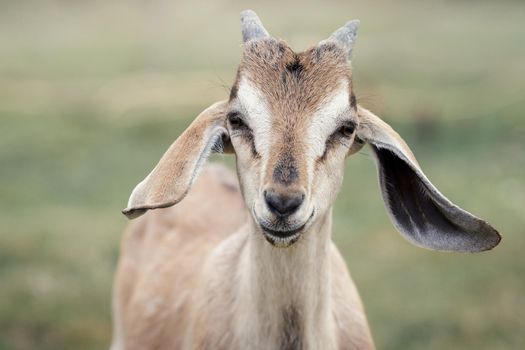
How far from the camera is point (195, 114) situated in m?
16.2

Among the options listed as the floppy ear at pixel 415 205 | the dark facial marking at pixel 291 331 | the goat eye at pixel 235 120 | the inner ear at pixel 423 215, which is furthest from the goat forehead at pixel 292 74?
the dark facial marking at pixel 291 331

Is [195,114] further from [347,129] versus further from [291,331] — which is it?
[347,129]

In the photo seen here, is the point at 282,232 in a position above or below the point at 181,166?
below

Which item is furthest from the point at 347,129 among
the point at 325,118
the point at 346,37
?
the point at 346,37

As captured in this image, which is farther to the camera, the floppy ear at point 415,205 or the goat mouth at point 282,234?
the floppy ear at point 415,205

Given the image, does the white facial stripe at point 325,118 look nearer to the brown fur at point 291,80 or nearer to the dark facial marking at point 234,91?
Answer: the brown fur at point 291,80

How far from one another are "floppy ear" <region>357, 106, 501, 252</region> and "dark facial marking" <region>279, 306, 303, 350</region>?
2.35ft

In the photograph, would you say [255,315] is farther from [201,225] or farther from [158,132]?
[158,132]

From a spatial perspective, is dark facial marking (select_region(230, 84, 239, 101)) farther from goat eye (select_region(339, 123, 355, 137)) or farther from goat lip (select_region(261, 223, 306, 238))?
goat lip (select_region(261, 223, 306, 238))

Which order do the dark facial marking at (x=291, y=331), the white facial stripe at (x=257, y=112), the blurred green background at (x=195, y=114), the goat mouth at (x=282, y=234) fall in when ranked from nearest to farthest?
the goat mouth at (x=282, y=234) < the white facial stripe at (x=257, y=112) < the dark facial marking at (x=291, y=331) < the blurred green background at (x=195, y=114)

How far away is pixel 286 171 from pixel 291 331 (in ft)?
3.54

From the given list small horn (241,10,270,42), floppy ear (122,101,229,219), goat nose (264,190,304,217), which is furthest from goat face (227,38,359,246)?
small horn (241,10,270,42)

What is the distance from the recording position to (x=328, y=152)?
4.35m

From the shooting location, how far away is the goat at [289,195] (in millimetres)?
4156
